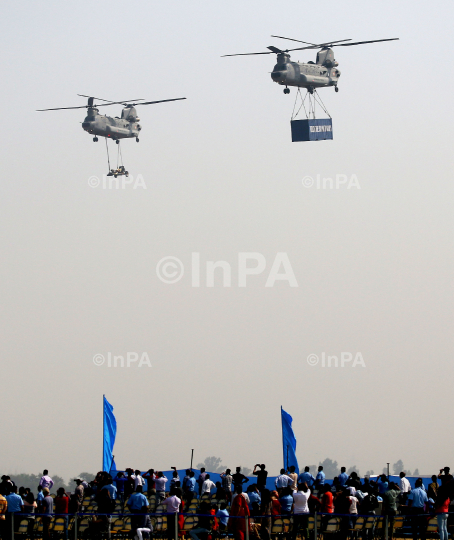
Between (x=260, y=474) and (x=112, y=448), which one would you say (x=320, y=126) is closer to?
(x=112, y=448)

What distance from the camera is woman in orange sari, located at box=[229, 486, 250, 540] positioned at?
66.9ft

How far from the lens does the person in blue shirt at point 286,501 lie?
75.4 feet

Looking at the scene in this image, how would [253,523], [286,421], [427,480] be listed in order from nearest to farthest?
[253,523] → [427,480] → [286,421]

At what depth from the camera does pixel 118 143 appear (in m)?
75.4

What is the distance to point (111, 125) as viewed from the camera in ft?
241

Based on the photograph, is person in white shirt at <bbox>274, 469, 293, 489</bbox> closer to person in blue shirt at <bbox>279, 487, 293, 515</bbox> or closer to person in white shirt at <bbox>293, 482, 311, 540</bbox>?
person in blue shirt at <bbox>279, 487, 293, 515</bbox>

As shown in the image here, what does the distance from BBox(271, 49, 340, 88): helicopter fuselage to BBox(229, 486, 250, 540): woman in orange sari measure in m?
38.5

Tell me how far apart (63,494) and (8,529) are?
1.59 meters

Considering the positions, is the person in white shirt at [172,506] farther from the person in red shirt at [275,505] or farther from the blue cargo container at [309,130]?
the blue cargo container at [309,130]

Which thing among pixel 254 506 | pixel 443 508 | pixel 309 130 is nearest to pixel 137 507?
pixel 254 506

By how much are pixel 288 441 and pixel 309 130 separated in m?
22.6

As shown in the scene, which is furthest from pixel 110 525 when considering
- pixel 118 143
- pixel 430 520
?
pixel 118 143

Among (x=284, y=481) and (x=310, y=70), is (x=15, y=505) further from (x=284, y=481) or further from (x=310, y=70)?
(x=310, y=70)

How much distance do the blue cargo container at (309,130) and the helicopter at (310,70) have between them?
3696 mm
